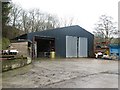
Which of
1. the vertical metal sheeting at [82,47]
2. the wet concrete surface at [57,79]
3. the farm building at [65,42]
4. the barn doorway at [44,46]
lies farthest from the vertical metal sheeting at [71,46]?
the wet concrete surface at [57,79]

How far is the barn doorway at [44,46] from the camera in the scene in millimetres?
31720

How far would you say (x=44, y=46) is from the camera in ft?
109

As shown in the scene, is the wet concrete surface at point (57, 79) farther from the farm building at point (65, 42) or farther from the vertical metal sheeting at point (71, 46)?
the vertical metal sheeting at point (71, 46)

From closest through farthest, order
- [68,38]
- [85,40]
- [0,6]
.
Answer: [0,6]
[68,38]
[85,40]

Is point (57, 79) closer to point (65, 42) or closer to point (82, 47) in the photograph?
point (65, 42)

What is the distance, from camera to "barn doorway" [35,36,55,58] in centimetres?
3172

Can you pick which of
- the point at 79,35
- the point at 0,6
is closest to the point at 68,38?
the point at 79,35

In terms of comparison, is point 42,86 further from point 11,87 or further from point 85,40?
point 85,40

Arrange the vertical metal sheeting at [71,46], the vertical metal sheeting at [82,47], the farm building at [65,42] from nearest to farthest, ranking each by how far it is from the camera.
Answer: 1. the farm building at [65,42]
2. the vertical metal sheeting at [71,46]
3. the vertical metal sheeting at [82,47]

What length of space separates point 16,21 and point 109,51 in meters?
20.0

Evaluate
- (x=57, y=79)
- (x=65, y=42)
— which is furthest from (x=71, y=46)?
(x=57, y=79)

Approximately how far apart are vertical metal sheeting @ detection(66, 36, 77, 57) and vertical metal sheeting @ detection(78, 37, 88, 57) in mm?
968

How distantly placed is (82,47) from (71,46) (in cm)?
223

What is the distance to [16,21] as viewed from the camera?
44.4 meters
